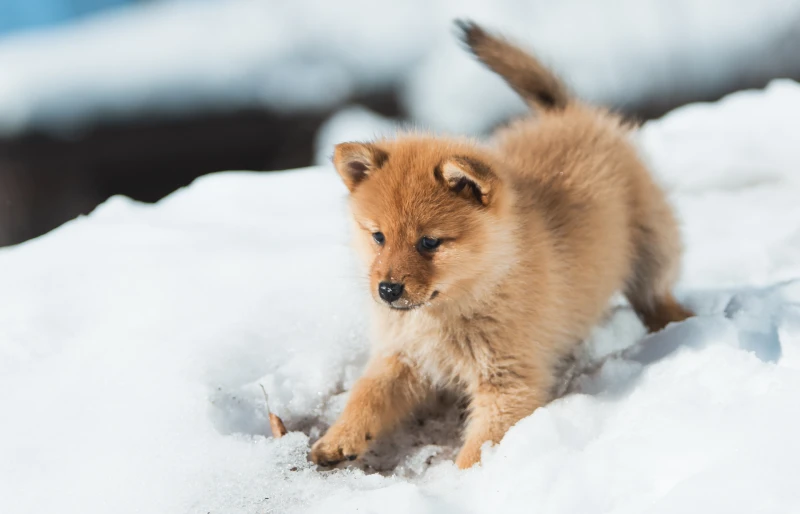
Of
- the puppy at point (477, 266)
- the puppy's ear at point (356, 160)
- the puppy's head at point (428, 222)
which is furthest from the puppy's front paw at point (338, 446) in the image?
the puppy's ear at point (356, 160)

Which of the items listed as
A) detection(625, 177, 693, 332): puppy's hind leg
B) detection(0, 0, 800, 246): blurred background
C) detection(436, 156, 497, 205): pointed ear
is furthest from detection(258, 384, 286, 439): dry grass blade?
detection(0, 0, 800, 246): blurred background

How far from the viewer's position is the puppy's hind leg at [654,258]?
2949 millimetres

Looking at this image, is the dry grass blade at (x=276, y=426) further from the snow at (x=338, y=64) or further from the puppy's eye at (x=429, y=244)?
the snow at (x=338, y=64)

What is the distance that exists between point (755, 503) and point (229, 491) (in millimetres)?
1311

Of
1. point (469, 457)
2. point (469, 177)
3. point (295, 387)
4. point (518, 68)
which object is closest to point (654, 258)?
point (518, 68)

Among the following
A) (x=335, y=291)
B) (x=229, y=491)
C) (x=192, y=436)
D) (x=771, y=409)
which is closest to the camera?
(x=771, y=409)

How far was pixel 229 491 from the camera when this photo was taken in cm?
197

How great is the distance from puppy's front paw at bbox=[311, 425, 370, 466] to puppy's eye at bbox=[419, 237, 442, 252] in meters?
0.62

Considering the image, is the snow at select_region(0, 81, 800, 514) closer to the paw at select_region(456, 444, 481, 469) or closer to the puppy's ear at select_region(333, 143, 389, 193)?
the paw at select_region(456, 444, 481, 469)

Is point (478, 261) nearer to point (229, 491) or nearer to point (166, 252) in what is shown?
point (229, 491)

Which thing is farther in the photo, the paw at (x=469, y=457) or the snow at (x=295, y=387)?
the paw at (x=469, y=457)

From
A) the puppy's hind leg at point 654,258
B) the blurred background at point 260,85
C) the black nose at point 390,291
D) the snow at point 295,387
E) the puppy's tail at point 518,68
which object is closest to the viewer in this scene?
the snow at point 295,387

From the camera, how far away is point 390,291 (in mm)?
2076

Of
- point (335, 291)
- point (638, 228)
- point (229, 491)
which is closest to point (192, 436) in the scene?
point (229, 491)
